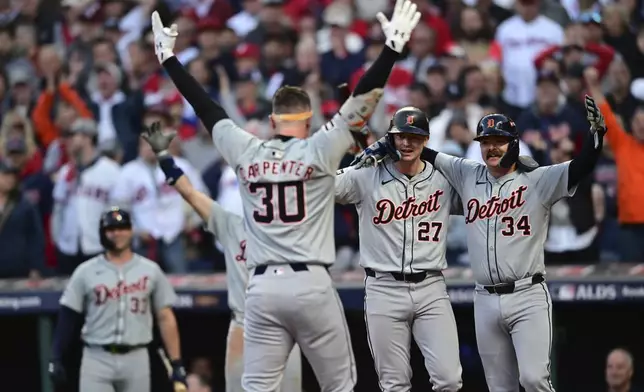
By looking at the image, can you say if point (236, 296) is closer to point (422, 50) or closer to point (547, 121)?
point (547, 121)

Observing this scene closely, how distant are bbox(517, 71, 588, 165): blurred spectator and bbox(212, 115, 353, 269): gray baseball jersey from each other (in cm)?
374

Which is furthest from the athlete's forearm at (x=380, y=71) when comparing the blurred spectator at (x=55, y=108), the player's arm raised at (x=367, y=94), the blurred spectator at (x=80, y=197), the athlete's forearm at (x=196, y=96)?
the blurred spectator at (x=55, y=108)

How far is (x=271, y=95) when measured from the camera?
39.7 ft

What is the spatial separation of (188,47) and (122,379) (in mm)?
5171

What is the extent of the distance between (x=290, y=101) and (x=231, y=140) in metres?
0.37

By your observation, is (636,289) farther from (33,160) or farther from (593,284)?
(33,160)

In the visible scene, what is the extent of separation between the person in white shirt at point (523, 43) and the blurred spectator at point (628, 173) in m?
1.58

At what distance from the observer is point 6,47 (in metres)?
14.4

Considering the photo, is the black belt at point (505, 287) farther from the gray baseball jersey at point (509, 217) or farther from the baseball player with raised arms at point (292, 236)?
the baseball player with raised arms at point (292, 236)

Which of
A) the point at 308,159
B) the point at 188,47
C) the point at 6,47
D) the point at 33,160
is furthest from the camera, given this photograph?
the point at 6,47

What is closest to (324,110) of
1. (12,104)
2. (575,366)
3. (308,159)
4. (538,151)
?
(538,151)

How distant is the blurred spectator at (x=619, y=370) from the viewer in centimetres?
926

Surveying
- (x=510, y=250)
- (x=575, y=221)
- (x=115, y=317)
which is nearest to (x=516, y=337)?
(x=510, y=250)

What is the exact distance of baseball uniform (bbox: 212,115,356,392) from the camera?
20.9 feet
